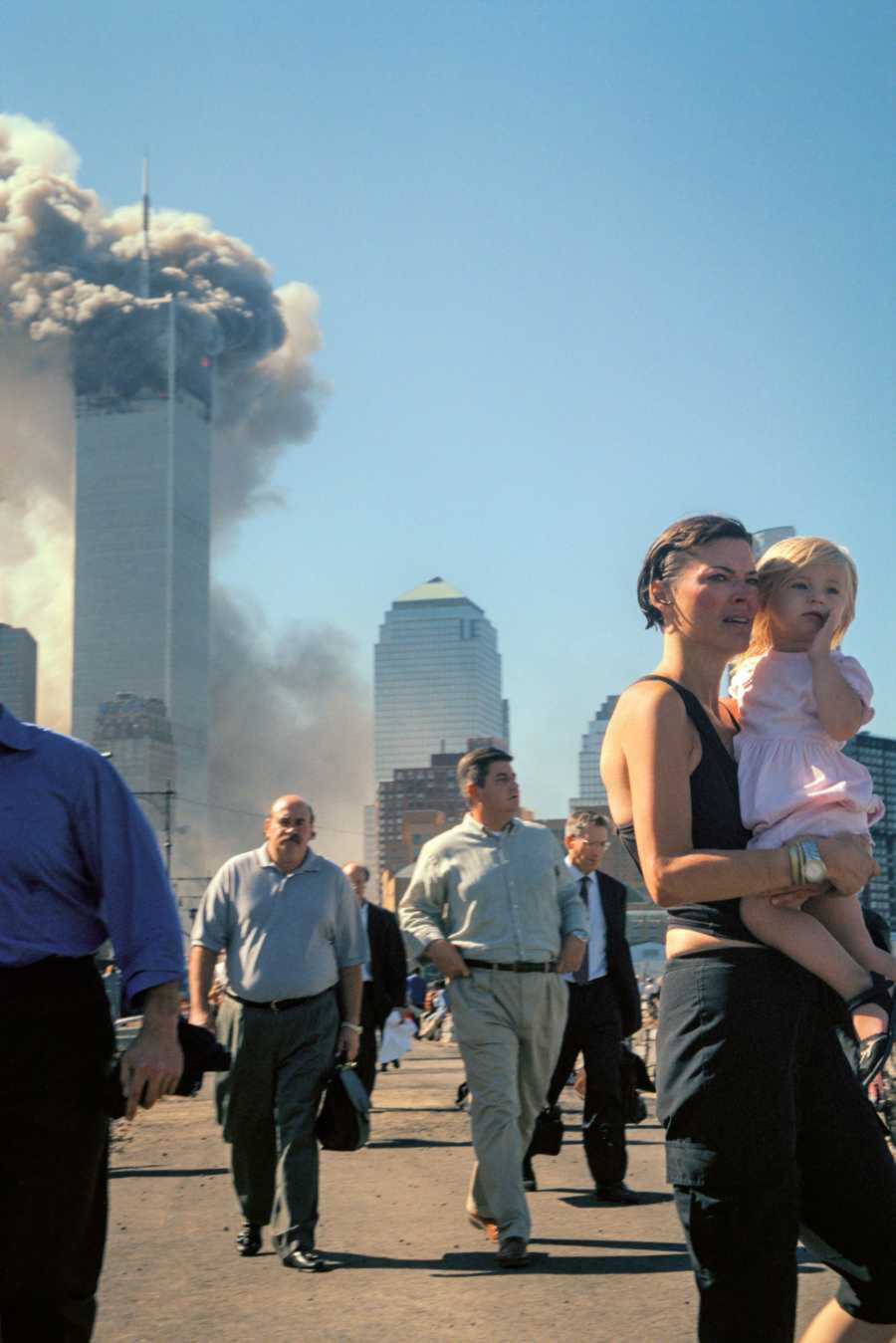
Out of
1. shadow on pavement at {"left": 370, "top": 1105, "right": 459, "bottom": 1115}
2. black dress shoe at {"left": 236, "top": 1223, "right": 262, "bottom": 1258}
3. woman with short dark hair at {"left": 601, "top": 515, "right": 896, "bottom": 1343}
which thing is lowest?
shadow on pavement at {"left": 370, "top": 1105, "right": 459, "bottom": 1115}

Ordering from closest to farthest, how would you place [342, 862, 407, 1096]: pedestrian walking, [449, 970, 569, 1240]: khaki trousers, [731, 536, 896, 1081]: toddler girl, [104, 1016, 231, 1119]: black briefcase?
[731, 536, 896, 1081]: toddler girl → [104, 1016, 231, 1119]: black briefcase → [449, 970, 569, 1240]: khaki trousers → [342, 862, 407, 1096]: pedestrian walking

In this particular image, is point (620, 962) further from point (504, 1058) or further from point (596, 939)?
point (504, 1058)

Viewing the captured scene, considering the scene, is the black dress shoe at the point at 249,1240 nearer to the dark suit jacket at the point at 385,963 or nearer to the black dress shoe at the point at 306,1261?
the black dress shoe at the point at 306,1261

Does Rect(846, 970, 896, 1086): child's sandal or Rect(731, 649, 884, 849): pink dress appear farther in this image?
→ Rect(731, 649, 884, 849): pink dress

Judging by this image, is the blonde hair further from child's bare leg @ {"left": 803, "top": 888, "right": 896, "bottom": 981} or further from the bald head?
the bald head

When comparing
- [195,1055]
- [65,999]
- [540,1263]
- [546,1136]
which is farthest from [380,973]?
[65,999]

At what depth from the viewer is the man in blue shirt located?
11.3 feet

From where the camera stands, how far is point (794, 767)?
11.3 ft

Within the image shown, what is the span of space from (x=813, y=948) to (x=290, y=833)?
15.7ft

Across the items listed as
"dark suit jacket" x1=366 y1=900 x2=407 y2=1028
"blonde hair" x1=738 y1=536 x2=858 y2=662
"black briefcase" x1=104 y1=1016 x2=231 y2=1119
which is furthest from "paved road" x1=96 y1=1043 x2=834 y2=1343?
"blonde hair" x1=738 y1=536 x2=858 y2=662

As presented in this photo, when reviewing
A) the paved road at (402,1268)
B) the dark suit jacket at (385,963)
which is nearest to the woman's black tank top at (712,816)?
the paved road at (402,1268)

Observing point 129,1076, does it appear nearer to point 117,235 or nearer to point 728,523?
point 728,523

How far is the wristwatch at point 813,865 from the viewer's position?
129 inches

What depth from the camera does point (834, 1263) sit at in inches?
129
